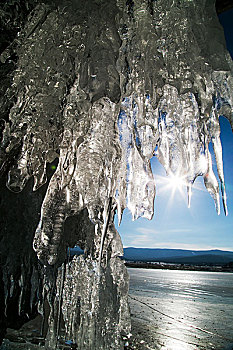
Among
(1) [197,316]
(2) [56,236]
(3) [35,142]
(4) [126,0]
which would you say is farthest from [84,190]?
(1) [197,316]

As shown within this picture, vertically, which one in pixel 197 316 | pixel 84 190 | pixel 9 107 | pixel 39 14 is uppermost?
pixel 39 14

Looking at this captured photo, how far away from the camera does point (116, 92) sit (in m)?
1.59

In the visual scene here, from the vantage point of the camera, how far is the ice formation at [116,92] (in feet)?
5.13

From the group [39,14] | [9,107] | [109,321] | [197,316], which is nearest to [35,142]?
[9,107]

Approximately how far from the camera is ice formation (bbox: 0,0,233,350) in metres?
1.56

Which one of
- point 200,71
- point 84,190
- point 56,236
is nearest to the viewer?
point 200,71

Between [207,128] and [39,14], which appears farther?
[39,14]

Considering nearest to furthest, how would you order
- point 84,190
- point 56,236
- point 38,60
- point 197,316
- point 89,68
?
point 89,68, point 38,60, point 56,236, point 84,190, point 197,316

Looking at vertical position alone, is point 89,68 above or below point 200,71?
above

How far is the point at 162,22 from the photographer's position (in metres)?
1.60

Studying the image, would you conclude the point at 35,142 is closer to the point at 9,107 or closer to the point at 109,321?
the point at 9,107

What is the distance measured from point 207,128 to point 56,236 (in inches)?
54.6

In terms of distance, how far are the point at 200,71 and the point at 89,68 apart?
711 mm

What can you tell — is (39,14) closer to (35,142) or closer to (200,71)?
(35,142)
